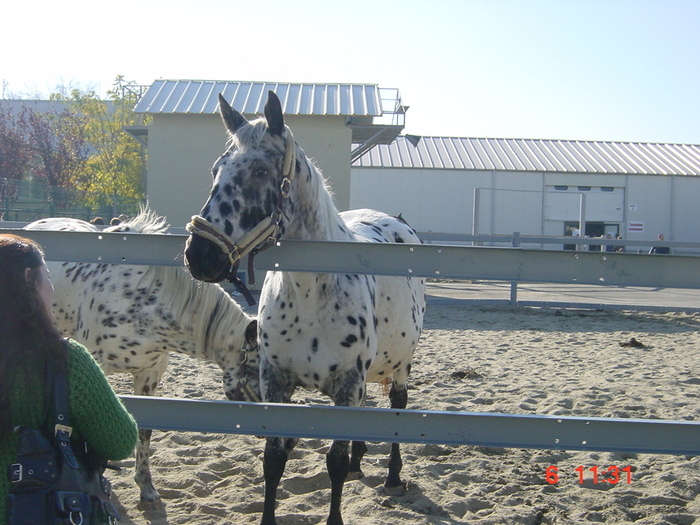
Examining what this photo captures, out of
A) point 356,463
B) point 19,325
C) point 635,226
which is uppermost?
point 635,226

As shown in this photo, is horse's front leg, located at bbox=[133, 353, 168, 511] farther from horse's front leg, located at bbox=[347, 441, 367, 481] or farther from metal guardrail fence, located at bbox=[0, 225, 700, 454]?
metal guardrail fence, located at bbox=[0, 225, 700, 454]

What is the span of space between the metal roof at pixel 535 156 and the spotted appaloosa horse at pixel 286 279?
82.8 feet

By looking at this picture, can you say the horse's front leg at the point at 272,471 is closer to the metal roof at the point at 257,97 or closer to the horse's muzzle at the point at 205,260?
the horse's muzzle at the point at 205,260

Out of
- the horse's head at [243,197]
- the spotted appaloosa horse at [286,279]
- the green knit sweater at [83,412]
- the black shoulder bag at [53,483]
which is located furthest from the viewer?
the spotted appaloosa horse at [286,279]

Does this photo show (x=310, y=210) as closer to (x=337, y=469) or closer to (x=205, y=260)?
(x=205, y=260)

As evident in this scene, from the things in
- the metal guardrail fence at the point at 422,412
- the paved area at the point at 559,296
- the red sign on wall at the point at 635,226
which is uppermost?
the red sign on wall at the point at 635,226

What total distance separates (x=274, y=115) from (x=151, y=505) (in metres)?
2.32

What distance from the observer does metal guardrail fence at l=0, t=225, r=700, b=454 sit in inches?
83.6

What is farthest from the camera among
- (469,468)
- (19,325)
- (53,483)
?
(469,468)

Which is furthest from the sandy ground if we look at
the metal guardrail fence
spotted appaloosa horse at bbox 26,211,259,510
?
the metal guardrail fence

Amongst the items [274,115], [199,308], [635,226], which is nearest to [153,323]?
[199,308]

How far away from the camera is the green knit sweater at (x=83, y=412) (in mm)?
1468

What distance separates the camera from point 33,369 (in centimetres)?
149

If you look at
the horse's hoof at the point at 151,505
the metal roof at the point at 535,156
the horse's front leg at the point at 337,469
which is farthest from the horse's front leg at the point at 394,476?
the metal roof at the point at 535,156
